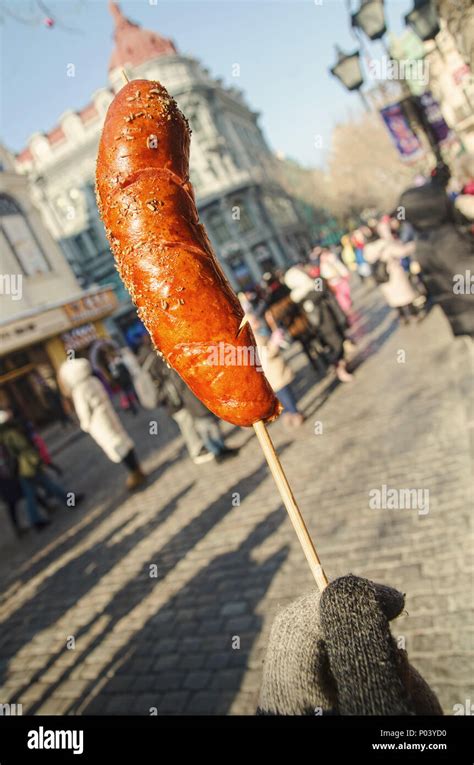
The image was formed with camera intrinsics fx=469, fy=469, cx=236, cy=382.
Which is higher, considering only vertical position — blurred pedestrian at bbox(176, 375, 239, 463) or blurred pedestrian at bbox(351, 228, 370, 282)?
blurred pedestrian at bbox(351, 228, 370, 282)

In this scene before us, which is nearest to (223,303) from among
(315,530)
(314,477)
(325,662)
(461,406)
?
(325,662)

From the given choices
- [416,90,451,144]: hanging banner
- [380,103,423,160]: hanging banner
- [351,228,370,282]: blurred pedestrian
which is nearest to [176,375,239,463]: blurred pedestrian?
[416,90,451,144]: hanging banner

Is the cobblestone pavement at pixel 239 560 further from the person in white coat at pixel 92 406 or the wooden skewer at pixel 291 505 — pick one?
the wooden skewer at pixel 291 505

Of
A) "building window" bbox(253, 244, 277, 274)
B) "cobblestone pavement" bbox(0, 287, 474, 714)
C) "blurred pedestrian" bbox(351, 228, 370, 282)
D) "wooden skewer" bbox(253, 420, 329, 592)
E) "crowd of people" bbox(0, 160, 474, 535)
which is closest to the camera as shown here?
"wooden skewer" bbox(253, 420, 329, 592)

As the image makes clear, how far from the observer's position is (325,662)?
157 cm

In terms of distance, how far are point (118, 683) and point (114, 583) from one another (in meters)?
1.65

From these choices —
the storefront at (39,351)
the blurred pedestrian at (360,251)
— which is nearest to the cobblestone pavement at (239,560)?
the blurred pedestrian at (360,251)

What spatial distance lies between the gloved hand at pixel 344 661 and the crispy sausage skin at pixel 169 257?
0.65m

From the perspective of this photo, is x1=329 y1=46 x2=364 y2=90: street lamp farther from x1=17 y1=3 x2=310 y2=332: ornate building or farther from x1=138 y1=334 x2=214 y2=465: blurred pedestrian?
x1=17 y1=3 x2=310 y2=332: ornate building

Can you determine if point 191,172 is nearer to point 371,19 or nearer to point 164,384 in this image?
point 371,19

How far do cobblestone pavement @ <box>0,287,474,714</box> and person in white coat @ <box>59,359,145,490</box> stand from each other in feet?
3.24

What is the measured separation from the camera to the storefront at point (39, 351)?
62.8 feet

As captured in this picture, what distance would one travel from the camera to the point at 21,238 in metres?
20.6

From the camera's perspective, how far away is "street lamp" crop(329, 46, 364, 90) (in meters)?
9.32
